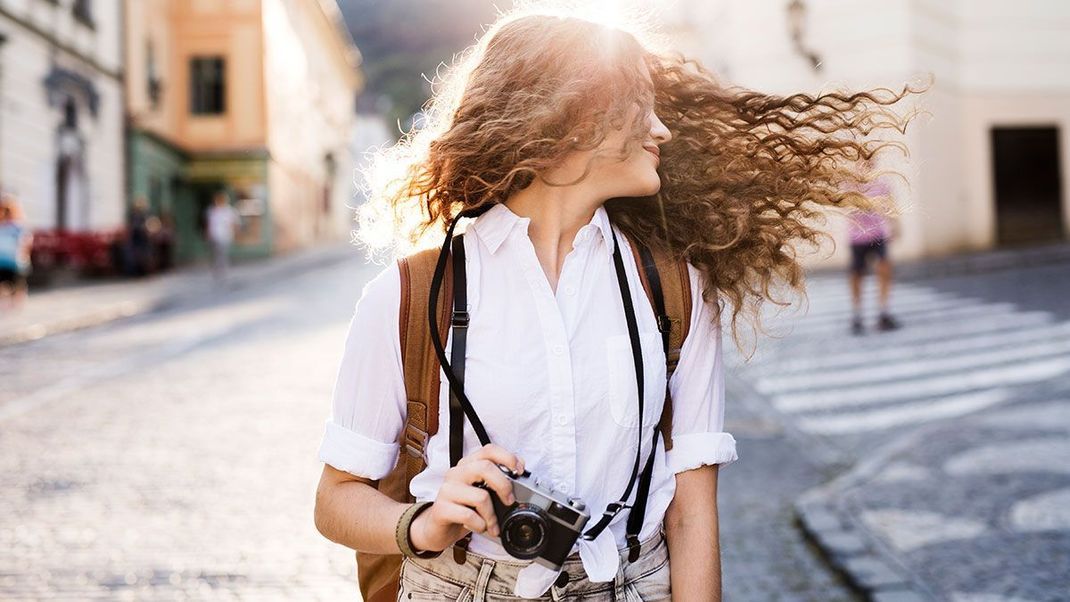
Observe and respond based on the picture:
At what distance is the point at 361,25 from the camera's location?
97500 mm

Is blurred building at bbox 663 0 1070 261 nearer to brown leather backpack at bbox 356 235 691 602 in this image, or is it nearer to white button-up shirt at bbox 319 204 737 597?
brown leather backpack at bbox 356 235 691 602

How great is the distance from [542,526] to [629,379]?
369 mm

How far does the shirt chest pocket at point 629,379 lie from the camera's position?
1863 millimetres

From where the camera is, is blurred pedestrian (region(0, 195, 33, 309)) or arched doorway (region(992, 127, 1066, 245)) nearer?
blurred pedestrian (region(0, 195, 33, 309))

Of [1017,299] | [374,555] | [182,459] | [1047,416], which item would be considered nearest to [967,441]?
[1047,416]

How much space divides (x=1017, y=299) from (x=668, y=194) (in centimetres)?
1317

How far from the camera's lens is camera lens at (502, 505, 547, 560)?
5.25 feet

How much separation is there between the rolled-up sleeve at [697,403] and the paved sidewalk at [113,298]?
→ 41.2ft

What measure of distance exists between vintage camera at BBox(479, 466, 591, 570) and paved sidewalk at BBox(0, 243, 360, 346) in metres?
12.8

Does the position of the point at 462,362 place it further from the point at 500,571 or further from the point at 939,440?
the point at 939,440

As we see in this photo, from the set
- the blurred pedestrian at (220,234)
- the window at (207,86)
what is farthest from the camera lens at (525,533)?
the window at (207,86)

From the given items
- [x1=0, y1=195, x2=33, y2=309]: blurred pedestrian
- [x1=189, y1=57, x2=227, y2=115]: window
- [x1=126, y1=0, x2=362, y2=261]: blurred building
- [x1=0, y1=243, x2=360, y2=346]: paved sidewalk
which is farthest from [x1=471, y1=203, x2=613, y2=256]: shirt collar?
[x1=189, y1=57, x2=227, y2=115]: window

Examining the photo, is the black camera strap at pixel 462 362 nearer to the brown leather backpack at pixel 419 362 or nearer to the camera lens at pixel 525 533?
the brown leather backpack at pixel 419 362

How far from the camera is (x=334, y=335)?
45.0 ft
